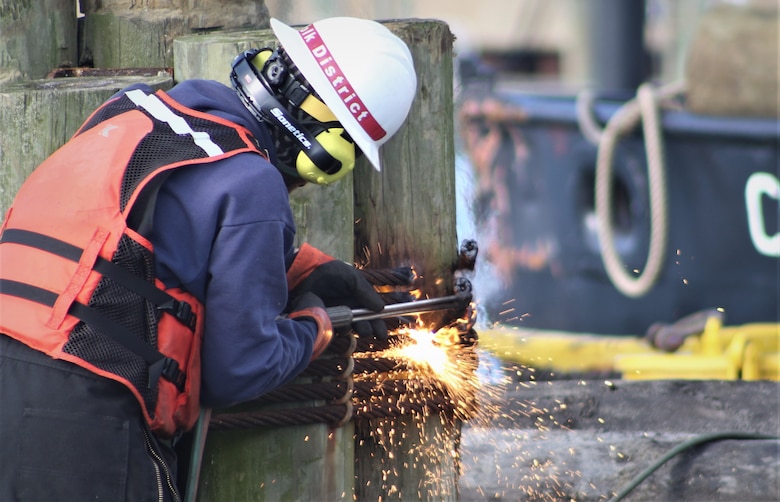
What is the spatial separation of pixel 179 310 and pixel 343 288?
0.62 m

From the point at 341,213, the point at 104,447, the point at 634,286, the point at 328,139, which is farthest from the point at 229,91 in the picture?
the point at 634,286

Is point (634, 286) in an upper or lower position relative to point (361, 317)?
lower

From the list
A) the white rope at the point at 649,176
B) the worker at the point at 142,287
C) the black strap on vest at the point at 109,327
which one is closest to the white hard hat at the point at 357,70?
the worker at the point at 142,287

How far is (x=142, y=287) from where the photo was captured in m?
2.63

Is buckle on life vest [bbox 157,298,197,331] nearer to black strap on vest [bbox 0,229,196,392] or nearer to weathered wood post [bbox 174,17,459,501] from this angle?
black strap on vest [bbox 0,229,196,392]

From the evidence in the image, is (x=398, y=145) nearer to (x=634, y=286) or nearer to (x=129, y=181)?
(x=129, y=181)

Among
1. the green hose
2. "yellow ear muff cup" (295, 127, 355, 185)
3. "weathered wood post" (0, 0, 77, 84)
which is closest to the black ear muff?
"yellow ear muff cup" (295, 127, 355, 185)

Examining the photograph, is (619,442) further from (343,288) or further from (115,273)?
(115,273)

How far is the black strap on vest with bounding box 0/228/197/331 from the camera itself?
2596mm

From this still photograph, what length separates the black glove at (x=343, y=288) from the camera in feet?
10.4

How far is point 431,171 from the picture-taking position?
3.38 m

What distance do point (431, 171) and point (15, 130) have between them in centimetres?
117

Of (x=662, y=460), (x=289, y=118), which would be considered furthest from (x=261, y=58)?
(x=662, y=460)

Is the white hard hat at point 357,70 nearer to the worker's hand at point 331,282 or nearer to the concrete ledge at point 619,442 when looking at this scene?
the worker's hand at point 331,282
